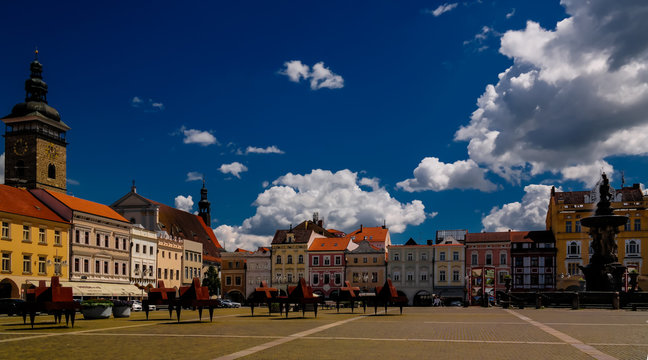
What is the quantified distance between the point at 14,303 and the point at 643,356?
39.9 metres

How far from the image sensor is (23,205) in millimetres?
59219

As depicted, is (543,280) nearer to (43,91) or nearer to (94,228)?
(94,228)

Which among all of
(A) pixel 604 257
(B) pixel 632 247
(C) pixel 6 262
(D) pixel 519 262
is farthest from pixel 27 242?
(B) pixel 632 247

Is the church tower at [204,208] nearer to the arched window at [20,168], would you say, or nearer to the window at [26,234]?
the arched window at [20,168]

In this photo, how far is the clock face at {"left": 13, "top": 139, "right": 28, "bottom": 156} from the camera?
85.8 metres

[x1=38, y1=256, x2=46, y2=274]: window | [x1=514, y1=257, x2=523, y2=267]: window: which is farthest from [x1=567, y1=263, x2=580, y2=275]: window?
[x1=38, y1=256, x2=46, y2=274]: window

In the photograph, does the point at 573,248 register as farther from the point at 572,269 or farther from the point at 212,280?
the point at 212,280

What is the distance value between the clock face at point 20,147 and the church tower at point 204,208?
4299 cm

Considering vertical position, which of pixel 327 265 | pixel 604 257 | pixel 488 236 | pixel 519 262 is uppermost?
pixel 488 236

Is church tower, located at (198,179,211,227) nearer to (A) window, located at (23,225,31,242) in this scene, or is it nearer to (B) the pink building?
(B) the pink building

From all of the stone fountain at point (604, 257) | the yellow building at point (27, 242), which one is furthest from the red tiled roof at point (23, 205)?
the stone fountain at point (604, 257)

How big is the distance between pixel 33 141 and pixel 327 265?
4362 cm

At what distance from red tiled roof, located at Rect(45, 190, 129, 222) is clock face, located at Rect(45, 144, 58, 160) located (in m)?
18.1

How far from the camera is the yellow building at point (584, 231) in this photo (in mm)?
81938
